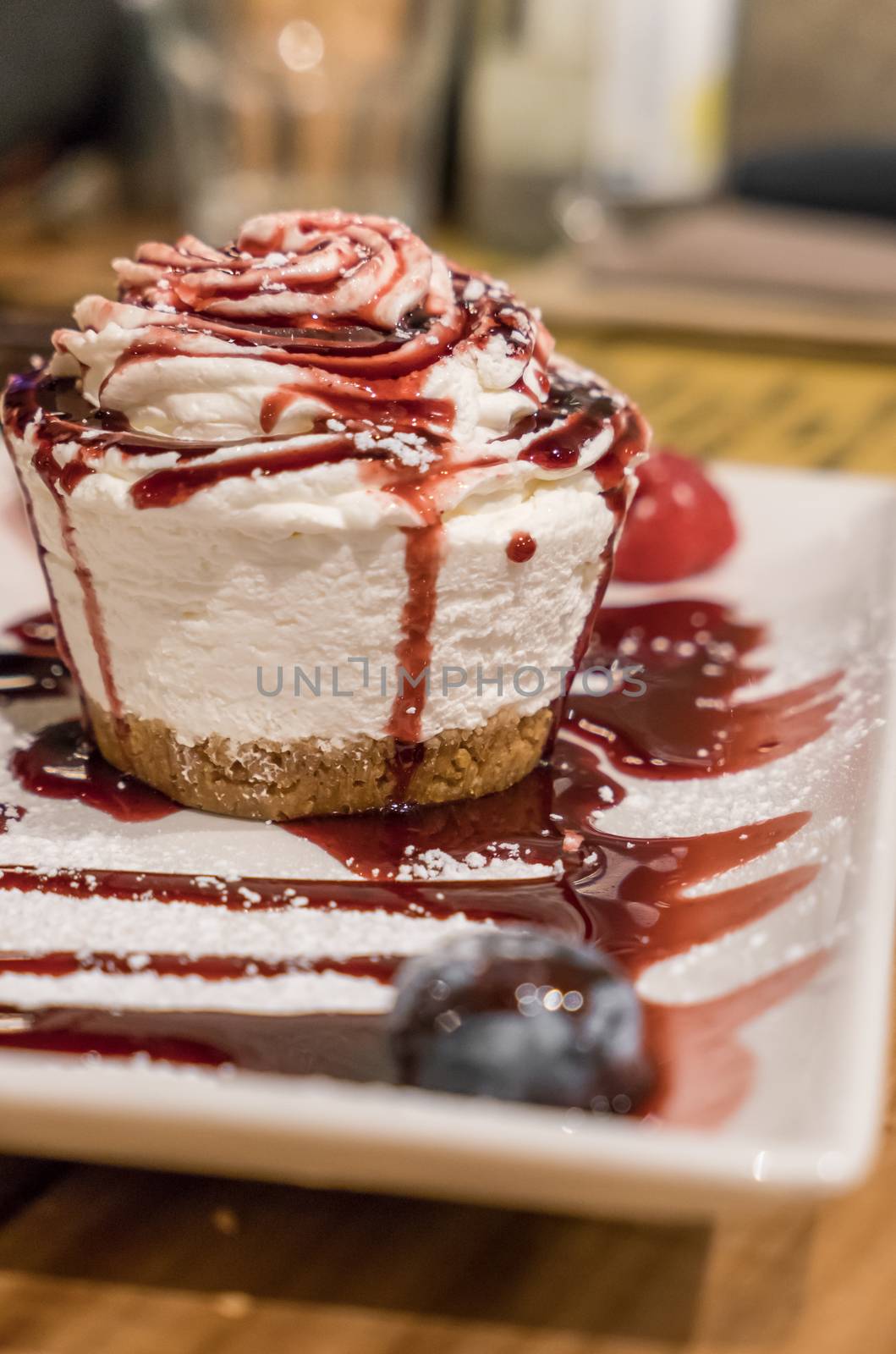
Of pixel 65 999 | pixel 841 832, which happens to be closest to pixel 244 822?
pixel 65 999

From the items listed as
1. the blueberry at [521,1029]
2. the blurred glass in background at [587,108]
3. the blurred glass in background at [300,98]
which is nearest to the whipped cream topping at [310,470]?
the blueberry at [521,1029]

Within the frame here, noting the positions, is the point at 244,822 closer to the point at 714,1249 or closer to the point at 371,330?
the point at 371,330

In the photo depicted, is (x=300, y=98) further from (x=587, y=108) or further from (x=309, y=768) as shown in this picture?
(x=309, y=768)

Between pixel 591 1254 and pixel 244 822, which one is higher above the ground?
pixel 591 1254

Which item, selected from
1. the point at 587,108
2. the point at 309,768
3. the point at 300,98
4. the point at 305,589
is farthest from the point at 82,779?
the point at 587,108

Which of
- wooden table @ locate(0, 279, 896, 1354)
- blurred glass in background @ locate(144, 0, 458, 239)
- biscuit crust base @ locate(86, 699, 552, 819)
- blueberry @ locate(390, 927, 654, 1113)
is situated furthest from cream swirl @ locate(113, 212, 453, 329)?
blurred glass in background @ locate(144, 0, 458, 239)
